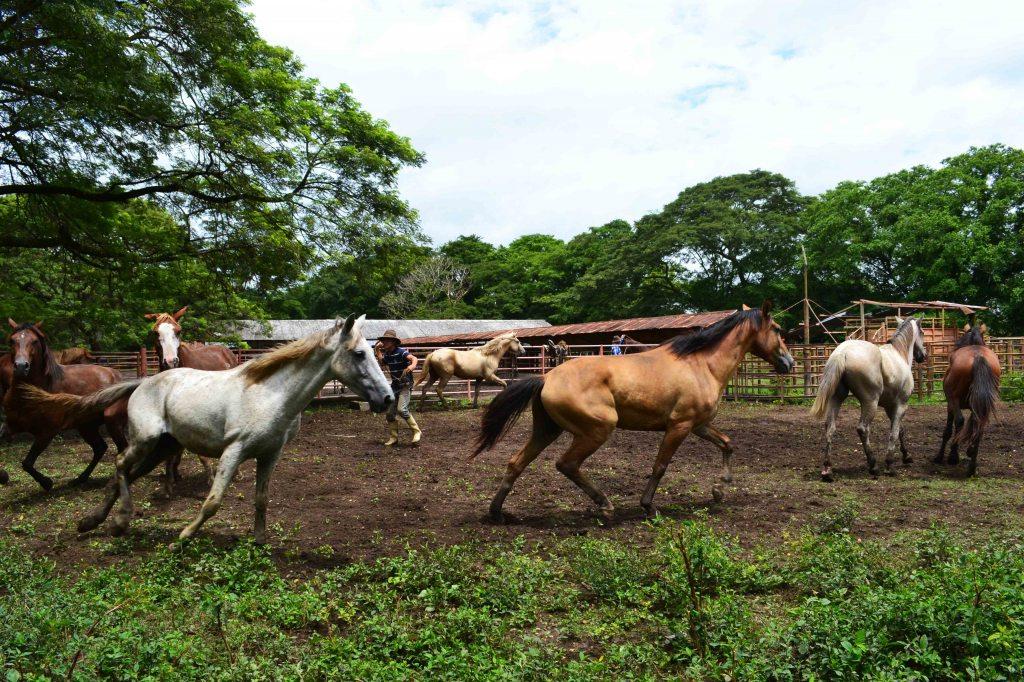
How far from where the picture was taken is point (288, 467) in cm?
835

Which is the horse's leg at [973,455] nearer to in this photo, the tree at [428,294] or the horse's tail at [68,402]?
the horse's tail at [68,402]

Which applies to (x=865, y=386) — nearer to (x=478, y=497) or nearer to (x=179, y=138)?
(x=478, y=497)

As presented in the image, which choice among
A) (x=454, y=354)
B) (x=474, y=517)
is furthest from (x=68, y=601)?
(x=454, y=354)

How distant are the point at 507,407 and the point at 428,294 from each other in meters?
45.1

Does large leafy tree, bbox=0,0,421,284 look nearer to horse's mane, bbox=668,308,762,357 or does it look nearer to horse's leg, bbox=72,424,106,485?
horse's leg, bbox=72,424,106,485

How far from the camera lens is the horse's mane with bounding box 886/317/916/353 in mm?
8984

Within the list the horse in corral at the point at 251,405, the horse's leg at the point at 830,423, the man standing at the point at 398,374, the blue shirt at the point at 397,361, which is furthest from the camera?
the blue shirt at the point at 397,361

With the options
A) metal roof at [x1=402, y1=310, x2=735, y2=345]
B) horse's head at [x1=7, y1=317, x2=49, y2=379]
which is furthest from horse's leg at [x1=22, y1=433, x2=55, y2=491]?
metal roof at [x1=402, y1=310, x2=735, y2=345]

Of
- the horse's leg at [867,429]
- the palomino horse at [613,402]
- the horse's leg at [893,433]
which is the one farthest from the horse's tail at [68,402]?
the horse's leg at [893,433]

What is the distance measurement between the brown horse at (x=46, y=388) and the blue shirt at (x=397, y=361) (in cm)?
375

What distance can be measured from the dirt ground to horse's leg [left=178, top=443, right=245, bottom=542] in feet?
1.87

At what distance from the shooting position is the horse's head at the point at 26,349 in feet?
25.1

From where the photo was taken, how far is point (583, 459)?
5.90 metres

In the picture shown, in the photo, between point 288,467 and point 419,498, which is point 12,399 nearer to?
point 288,467
